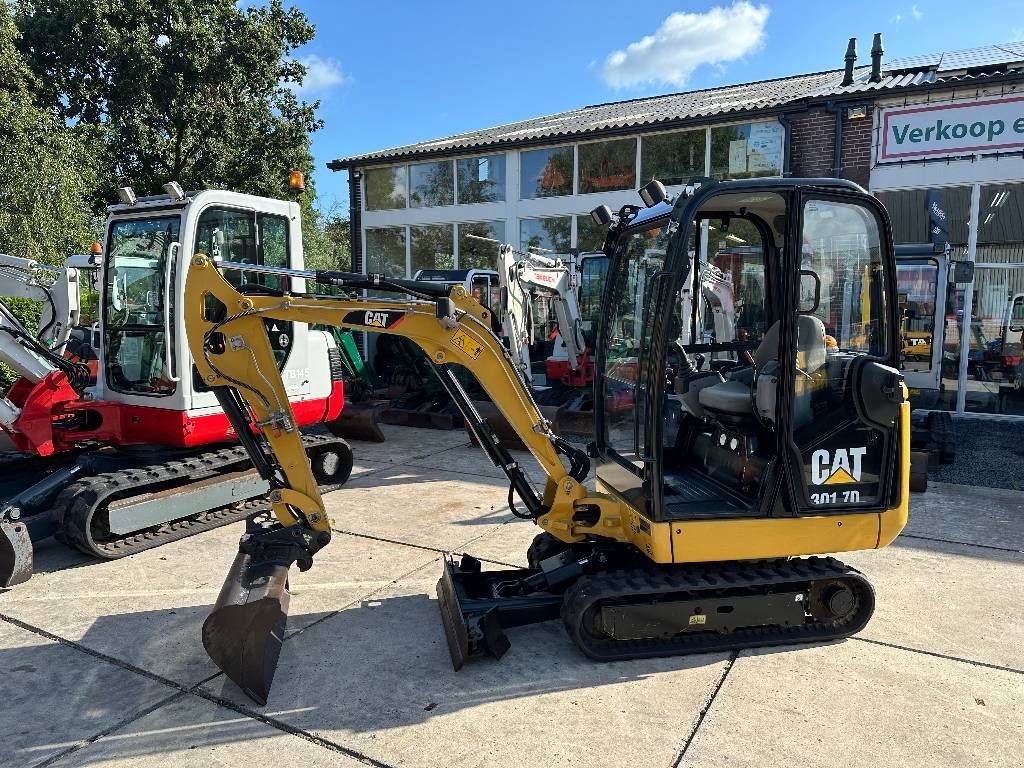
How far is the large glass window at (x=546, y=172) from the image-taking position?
45.8 feet

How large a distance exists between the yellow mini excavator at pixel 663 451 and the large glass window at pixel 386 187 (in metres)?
12.6

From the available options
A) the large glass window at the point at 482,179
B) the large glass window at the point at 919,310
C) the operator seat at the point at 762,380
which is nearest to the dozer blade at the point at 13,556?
the operator seat at the point at 762,380

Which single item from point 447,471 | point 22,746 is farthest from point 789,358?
point 447,471

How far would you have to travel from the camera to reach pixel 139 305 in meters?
5.93

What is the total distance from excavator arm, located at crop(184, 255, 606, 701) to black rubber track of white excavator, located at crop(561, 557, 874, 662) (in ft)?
1.45

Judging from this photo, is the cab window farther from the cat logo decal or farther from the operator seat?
the cat logo decal

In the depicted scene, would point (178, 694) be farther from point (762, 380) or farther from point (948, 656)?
point (948, 656)

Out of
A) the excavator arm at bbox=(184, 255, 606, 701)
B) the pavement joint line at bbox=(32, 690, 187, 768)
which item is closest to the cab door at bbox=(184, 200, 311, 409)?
the excavator arm at bbox=(184, 255, 606, 701)

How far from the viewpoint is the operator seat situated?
3580 millimetres

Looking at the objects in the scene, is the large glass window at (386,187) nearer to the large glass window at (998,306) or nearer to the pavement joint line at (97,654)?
the large glass window at (998,306)

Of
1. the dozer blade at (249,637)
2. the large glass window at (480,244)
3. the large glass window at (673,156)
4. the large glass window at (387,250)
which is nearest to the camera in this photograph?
the dozer blade at (249,637)

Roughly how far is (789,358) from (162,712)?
132 inches

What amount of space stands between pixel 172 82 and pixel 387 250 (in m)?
7.41

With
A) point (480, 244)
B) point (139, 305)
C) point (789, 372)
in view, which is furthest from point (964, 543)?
point (480, 244)
